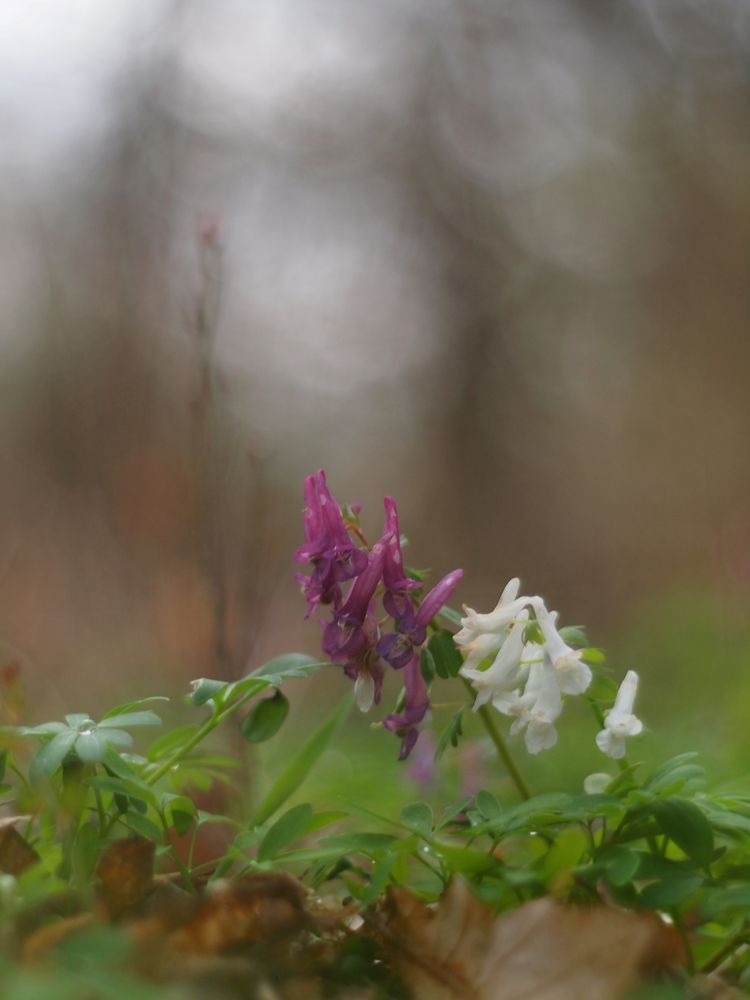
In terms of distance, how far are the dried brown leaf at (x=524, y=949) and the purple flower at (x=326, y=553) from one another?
30cm

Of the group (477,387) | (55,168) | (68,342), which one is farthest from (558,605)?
(55,168)

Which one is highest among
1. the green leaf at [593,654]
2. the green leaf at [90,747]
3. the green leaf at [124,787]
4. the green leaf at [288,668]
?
the green leaf at [593,654]

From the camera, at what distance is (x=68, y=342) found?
234 inches

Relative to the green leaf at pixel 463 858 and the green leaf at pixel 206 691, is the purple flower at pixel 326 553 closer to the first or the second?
the green leaf at pixel 206 691

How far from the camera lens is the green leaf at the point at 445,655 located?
844mm

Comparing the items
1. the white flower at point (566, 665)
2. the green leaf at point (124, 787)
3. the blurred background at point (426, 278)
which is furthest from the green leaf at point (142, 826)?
the blurred background at point (426, 278)

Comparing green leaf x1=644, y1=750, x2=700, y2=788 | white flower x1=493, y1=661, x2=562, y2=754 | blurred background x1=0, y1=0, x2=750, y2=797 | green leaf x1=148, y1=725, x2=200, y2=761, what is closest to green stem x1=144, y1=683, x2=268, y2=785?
green leaf x1=148, y1=725, x2=200, y2=761

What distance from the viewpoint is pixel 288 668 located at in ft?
2.70

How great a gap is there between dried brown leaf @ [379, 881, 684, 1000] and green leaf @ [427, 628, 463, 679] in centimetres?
22

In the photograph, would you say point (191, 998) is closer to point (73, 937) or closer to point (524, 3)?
point (73, 937)

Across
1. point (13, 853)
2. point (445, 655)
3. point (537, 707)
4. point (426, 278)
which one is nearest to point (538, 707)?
point (537, 707)

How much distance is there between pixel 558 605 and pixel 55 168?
478 centimetres

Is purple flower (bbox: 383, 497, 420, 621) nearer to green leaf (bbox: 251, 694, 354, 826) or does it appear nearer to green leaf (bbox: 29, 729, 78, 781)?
green leaf (bbox: 251, 694, 354, 826)

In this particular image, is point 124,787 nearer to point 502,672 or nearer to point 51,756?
point 51,756
